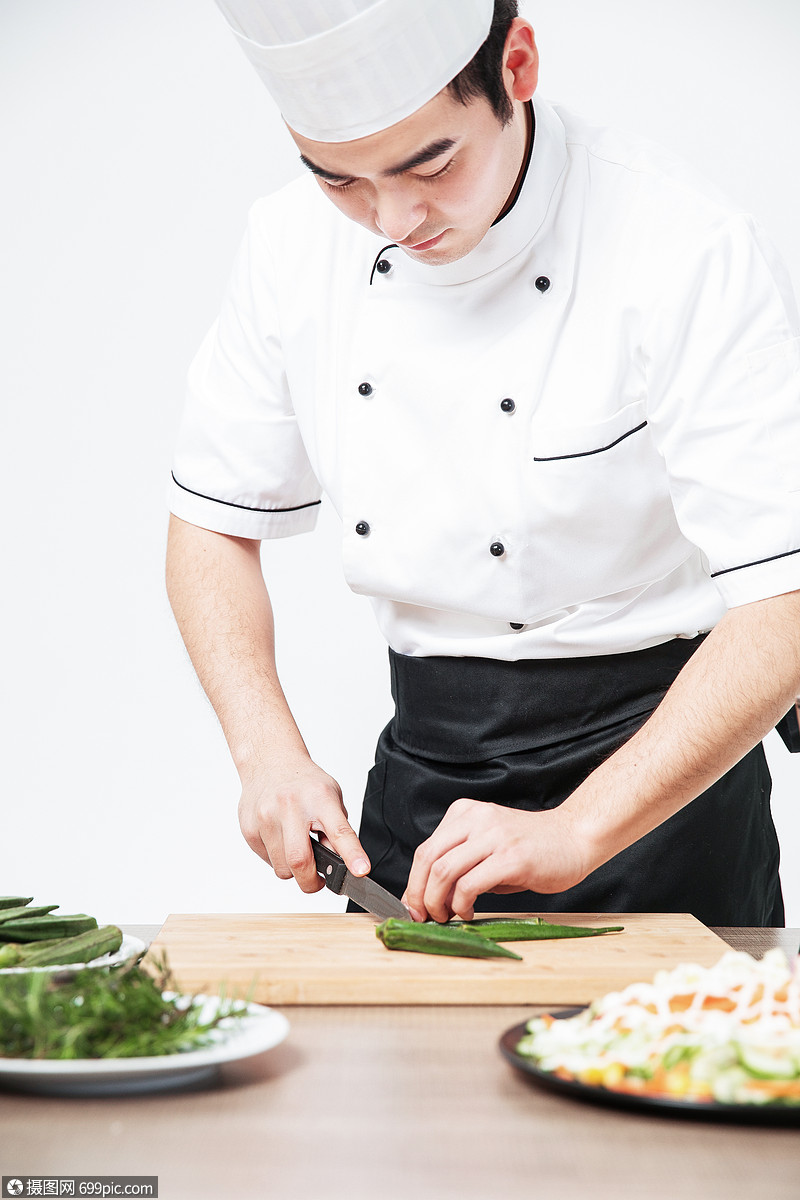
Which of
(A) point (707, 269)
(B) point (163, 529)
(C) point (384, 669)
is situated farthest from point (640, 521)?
(B) point (163, 529)

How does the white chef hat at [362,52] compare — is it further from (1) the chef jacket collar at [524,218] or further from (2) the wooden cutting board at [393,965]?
(2) the wooden cutting board at [393,965]

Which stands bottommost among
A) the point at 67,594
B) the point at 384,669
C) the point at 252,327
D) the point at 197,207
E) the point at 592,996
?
the point at 592,996

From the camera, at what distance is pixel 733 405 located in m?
1.45

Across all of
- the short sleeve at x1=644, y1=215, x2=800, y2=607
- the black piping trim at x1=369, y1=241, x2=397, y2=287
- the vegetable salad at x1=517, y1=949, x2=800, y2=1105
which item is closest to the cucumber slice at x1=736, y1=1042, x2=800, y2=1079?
the vegetable salad at x1=517, y1=949, x2=800, y2=1105

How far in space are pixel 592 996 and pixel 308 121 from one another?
3.17 feet

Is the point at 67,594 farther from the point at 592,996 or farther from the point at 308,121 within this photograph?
the point at 592,996

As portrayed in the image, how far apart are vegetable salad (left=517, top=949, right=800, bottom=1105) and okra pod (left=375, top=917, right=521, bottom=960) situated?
303mm

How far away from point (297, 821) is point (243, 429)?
0.61m

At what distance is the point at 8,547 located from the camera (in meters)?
3.71

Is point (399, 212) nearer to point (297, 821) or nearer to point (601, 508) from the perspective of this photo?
point (601, 508)

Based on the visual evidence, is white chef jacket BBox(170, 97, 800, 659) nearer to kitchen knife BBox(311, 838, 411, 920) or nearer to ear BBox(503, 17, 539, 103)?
ear BBox(503, 17, 539, 103)

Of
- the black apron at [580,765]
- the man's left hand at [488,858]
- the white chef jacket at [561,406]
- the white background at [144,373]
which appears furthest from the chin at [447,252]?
the white background at [144,373]

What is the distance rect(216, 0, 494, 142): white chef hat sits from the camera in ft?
4.46

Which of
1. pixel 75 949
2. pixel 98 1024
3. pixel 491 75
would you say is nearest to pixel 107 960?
pixel 75 949
